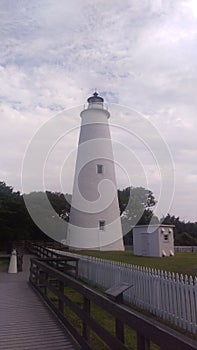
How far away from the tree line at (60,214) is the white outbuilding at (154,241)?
11366 mm

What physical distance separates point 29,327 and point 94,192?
912 inches

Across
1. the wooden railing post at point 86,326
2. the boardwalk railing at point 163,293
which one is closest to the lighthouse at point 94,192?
the boardwalk railing at point 163,293

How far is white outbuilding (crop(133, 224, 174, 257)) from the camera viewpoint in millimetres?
25016

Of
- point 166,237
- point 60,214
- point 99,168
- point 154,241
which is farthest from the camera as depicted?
point 60,214

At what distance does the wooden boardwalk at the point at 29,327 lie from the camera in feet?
18.2

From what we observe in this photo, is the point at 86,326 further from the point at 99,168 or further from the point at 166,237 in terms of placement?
the point at 99,168

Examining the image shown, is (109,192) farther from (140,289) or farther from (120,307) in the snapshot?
(120,307)

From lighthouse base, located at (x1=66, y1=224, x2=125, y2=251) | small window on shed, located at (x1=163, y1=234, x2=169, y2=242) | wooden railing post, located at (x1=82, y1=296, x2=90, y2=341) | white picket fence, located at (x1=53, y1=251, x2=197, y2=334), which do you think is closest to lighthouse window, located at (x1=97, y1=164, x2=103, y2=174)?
lighthouse base, located at (x1=66, y1=224, x2=125, y2=251)

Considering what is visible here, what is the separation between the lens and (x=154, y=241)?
25.2 meters

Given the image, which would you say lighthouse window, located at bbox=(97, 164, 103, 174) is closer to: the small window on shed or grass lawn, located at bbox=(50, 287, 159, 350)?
the small window on shed

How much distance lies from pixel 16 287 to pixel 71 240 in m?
17.9

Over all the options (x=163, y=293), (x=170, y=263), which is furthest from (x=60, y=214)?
(x=163, y=293)

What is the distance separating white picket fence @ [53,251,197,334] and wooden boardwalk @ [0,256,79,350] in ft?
4.70

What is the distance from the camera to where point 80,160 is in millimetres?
30516
